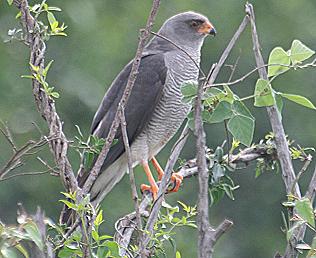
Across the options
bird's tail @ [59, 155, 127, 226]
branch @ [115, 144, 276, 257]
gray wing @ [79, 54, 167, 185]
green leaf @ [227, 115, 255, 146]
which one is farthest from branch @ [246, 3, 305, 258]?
gray wing @ [79, 54, 167, 185]

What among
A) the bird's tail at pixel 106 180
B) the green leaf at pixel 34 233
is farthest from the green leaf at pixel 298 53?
the bird's tail at pixel 106 180

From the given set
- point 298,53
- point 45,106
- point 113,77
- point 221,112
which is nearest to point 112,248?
point 221,112

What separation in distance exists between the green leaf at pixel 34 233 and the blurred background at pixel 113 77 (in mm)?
7392

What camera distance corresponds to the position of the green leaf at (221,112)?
267 centimetres

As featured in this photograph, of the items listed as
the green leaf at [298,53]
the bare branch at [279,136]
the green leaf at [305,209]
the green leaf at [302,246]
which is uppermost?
the green leaf at [298,53]

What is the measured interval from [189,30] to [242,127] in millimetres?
2643

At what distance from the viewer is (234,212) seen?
1131 cm

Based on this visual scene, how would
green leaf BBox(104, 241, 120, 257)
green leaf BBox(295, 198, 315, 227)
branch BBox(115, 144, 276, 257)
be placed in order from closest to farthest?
green leaf BBox(295, 198, 315, 227) < green leaf BBox(104, 241, 120, 257) < branch BBox(115, 144, 276, 257)

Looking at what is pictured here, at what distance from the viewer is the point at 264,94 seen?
2643mm

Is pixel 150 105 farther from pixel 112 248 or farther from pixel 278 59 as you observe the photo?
pixel 112 248

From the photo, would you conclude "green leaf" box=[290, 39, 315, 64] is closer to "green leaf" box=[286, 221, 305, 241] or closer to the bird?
"green leaf" box=[286, 221, 305, 241]

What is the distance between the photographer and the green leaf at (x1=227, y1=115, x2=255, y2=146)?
268cm

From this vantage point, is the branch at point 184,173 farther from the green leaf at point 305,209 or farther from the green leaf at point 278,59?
the green leaf at point 305,209

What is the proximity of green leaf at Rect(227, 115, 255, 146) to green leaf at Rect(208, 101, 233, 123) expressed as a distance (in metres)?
0.02
